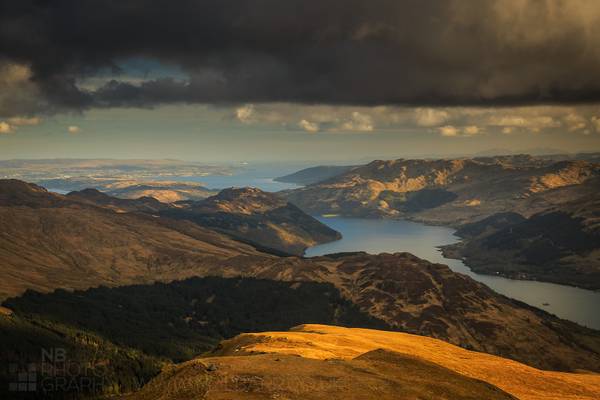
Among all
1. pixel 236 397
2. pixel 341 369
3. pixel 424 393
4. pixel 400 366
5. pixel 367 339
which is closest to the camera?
pixel 236 397

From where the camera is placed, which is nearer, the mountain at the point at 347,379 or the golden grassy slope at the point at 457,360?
the mountain at the point at 347,379

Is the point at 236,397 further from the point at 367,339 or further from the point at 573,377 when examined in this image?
the point at 367,339

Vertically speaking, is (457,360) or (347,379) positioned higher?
(347,379)

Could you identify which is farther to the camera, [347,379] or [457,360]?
[457,360]

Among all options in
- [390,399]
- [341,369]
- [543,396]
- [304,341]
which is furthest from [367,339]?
[390,399]

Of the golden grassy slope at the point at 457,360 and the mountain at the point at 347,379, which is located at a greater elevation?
the mountain at the point at 347,379
